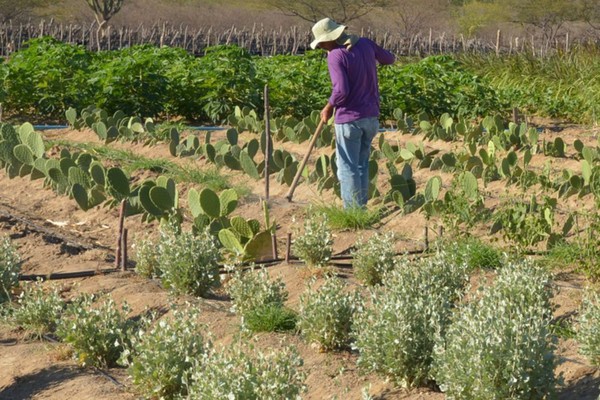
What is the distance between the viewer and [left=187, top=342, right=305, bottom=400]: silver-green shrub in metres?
3.96

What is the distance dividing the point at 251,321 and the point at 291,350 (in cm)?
114

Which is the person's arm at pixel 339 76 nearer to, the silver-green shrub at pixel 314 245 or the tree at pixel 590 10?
the silver-green shrub at pixel 314 245

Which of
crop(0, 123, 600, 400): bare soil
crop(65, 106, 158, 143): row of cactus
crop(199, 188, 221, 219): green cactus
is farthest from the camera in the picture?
crop(65, 106, 158, 143): row of cactus

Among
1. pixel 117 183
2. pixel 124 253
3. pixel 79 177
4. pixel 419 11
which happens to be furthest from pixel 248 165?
pixel 419 11

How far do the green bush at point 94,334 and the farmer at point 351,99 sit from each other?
3098 mm

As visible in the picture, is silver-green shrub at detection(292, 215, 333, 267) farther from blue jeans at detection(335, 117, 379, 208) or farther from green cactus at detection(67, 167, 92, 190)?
green cactus at detection(67, 167, 92, 190)

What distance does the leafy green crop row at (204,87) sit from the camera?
14.4 meters

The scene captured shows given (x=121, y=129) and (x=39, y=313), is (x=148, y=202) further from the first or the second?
(x=121, y=129)

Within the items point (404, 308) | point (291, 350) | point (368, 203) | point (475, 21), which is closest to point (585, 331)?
point (404, 308)

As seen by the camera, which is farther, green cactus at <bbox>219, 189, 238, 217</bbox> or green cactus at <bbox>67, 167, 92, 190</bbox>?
green cactus at <bbox>67, 167, 92, 190</bbox>

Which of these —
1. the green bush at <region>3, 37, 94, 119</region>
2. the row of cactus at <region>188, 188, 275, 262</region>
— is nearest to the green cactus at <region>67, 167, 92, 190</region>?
the row of cactus at <region>188, 188, 275, 262</region>

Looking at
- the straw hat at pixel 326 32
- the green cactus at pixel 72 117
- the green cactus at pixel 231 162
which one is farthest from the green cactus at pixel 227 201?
the green cactus at pixel 72 117

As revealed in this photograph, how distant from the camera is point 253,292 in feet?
18.5

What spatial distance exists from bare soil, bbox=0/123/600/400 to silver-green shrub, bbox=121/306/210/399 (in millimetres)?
201
